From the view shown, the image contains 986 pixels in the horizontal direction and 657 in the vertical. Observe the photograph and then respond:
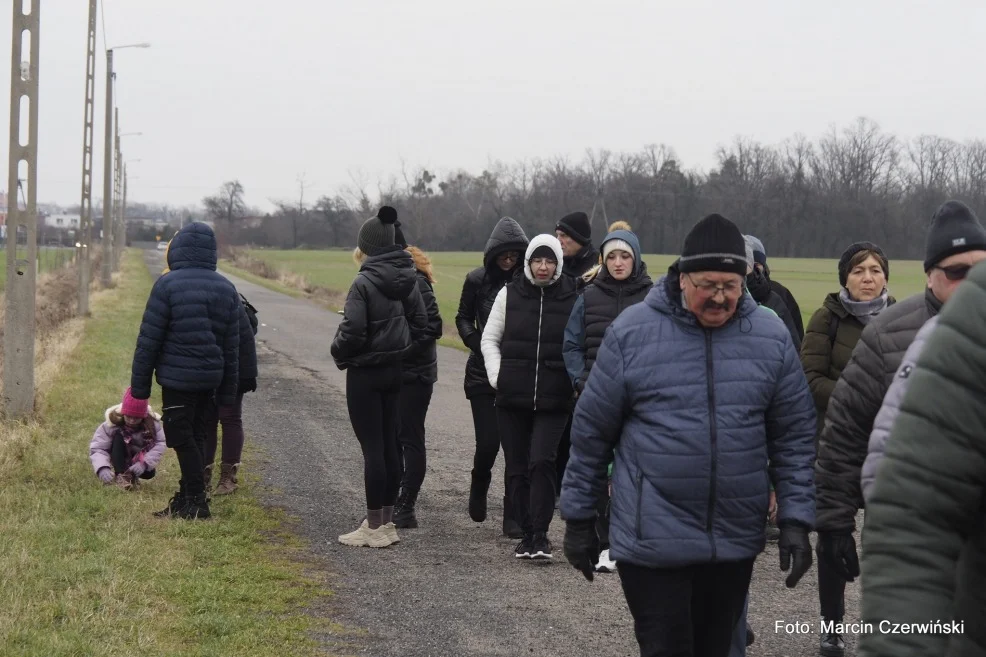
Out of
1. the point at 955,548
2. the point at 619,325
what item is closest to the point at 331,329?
the point at 619,325

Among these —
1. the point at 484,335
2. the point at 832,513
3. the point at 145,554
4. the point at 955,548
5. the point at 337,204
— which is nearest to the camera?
the point at 955,548

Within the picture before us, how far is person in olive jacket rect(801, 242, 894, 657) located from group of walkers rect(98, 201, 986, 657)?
0.01 m

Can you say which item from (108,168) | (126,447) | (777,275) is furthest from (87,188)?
(777,275)

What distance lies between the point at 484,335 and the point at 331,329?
20.2 metres

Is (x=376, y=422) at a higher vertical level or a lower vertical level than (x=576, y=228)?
lower

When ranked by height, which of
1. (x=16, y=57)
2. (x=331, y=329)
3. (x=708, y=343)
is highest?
(x=16, y=57)

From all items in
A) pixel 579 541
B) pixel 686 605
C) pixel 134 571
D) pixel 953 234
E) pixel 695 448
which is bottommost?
pixel 134 571

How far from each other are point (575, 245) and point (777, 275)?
6923 cm

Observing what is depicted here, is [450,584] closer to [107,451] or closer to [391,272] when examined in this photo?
[391,272]

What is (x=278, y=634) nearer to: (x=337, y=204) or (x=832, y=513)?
(x=832, y=513)

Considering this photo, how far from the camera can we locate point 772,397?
4.11 meters

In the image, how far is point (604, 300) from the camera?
22.0 ft

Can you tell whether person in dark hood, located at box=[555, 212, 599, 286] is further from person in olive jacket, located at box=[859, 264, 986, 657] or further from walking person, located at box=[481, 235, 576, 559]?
person in olive jacket, located at box=[859, 264, 986, 657]

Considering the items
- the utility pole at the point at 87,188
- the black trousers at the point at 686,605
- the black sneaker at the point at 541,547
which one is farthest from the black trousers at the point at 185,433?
the utility pole at the point at 87,188
